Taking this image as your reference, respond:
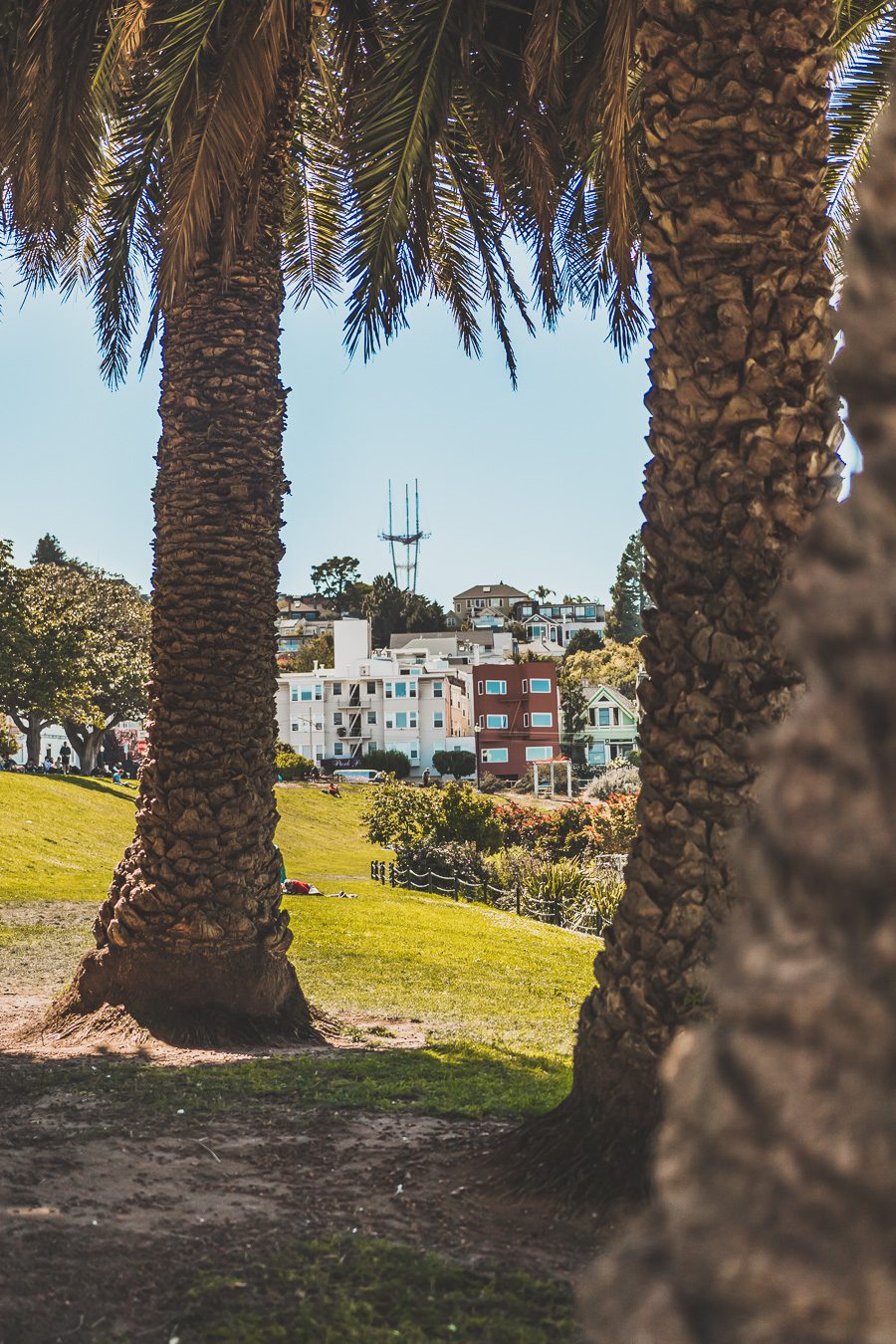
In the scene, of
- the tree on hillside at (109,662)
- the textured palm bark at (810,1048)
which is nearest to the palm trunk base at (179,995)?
the textured palm bark at (810,1048)

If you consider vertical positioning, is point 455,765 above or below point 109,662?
below

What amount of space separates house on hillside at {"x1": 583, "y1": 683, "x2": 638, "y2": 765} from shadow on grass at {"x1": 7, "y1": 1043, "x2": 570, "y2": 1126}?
79474mm

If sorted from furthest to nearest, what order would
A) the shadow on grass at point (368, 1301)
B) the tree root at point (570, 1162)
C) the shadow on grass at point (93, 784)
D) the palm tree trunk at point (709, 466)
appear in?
the shadow on grass at point (93, 784)
the palm tree trunk at point (709, 466)
the tree root at point (570, 1162)
the shadow on grass at point (368, 1301)

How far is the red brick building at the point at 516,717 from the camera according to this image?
77062 millimetres

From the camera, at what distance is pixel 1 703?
162 ft

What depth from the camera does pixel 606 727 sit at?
87.7 metres

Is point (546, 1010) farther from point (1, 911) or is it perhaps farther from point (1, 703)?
point (1, 703)

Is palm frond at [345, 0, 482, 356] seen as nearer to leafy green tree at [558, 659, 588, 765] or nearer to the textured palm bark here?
the textured palm bark

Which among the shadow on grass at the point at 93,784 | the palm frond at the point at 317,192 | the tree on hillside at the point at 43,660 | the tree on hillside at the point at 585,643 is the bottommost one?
the shadow on grass at the point at 93,784

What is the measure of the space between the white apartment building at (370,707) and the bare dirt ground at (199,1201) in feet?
235

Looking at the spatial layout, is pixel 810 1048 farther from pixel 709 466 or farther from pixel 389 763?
pixel 389 763

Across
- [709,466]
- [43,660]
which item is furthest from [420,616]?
[709,466]

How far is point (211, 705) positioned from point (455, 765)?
219 feet

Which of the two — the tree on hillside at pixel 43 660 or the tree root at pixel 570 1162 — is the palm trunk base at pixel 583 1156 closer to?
the tree root at pixel 570 1162
